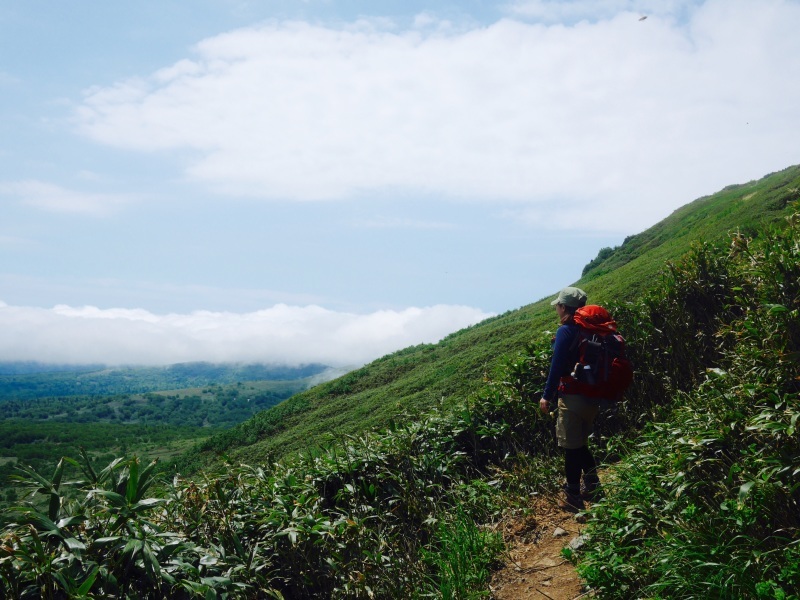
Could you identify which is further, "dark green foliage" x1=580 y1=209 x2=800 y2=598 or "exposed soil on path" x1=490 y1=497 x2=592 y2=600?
"exposed soil on path" x1=490 y1=497 x2=592 y2=600

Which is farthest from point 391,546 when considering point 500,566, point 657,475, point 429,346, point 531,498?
point 429,346

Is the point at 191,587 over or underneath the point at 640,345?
underneath

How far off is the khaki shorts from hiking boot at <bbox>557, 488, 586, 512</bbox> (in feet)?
1.69

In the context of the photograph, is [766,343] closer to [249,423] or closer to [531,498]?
[531,498]

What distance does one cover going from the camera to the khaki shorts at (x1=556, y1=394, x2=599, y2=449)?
639cm

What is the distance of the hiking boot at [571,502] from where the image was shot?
6309 mm

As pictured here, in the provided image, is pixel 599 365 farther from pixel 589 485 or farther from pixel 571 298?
pixel 589 485

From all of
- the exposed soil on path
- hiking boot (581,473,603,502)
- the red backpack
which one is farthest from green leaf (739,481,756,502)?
hiking boot (581,473,603,502)

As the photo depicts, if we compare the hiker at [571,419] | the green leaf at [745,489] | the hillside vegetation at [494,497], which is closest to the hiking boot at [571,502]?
the hiker at [571,419]

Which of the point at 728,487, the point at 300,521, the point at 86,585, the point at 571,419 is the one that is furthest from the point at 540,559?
the point at 86,585

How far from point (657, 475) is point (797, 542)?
1.42 m

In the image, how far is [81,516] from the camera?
4.24 metres

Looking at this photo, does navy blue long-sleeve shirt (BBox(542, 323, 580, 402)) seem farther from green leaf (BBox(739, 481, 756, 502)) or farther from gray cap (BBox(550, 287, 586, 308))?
green leaf (BBox(739, 481, 756, 502))

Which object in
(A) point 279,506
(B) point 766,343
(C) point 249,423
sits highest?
(B) point 766,343
